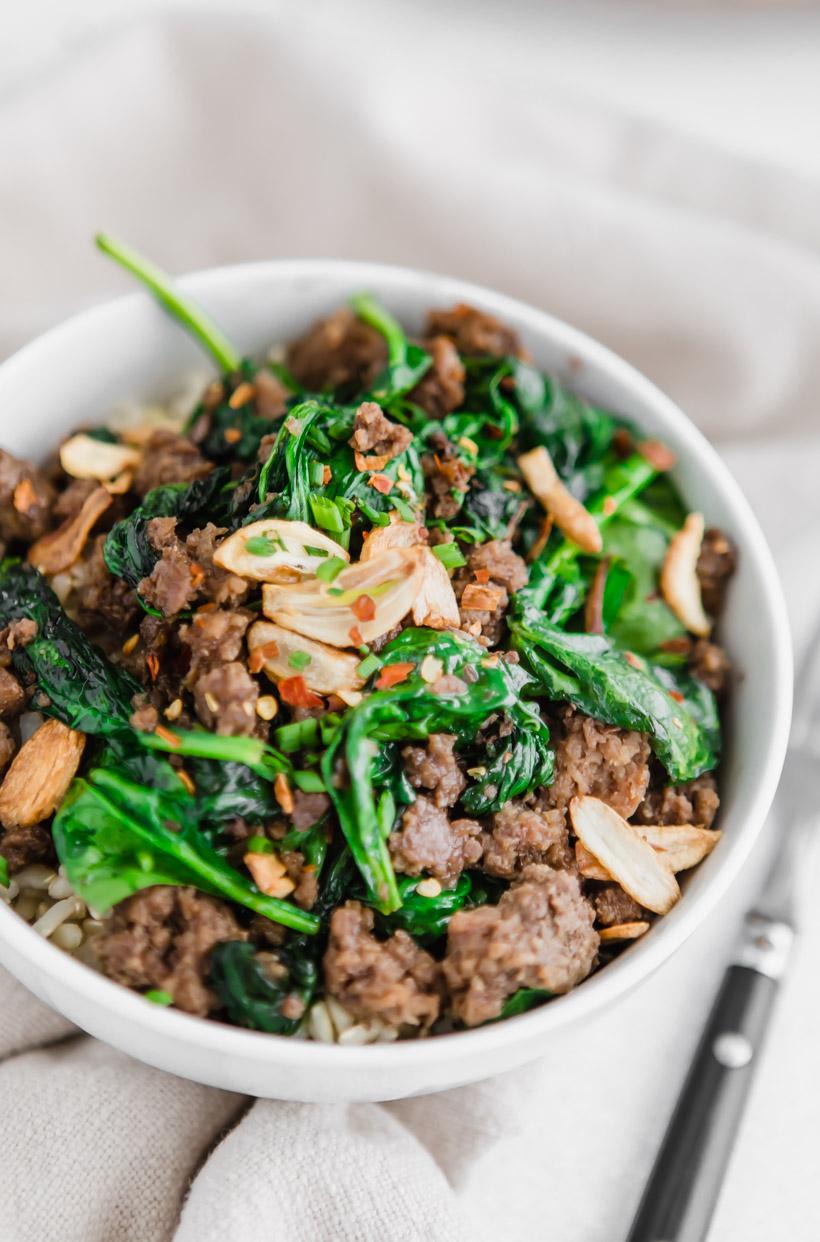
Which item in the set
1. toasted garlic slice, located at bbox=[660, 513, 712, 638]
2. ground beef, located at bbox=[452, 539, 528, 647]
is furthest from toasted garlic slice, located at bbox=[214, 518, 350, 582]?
toasted garlic slice, located at bbox=[660, 513, 712, 638]

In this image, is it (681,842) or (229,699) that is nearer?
(229,699)

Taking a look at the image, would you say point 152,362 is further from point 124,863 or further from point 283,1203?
point 283,1203

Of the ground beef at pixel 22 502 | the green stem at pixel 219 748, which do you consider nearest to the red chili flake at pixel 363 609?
the green stem at pixel 219 748

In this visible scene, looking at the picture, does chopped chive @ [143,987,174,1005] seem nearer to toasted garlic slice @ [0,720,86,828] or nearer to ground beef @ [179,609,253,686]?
toasted garlic slice @ [0,720,86,828]

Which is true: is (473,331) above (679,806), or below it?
above

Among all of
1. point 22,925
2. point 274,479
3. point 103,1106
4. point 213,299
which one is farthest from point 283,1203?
point 213,299

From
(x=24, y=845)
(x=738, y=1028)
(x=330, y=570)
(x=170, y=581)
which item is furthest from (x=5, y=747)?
(x=738, y=1028)

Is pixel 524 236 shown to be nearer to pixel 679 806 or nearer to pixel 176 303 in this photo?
pixel 176 303
